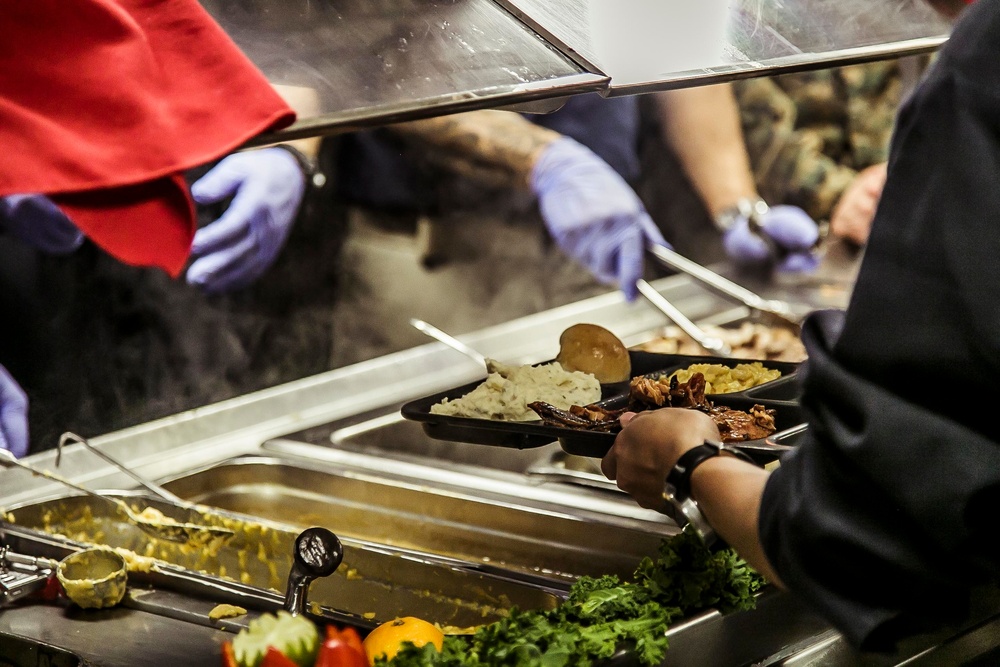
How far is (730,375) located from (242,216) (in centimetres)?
139

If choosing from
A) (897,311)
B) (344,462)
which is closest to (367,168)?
(344,462)

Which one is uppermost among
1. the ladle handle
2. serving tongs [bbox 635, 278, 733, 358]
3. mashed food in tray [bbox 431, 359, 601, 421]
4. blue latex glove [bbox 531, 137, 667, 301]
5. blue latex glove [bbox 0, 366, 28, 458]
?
mashed food in tray [bbox 431, 359, 601, 421]

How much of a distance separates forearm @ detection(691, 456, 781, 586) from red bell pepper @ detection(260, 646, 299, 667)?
22.8 inches

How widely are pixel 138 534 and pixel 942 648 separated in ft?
5.14

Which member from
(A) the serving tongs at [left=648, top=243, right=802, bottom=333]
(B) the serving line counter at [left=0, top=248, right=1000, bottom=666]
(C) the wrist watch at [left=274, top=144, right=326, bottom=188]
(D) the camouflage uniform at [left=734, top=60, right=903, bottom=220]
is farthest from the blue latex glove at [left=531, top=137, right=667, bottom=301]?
(D) the camouflage uniform at [left=734, top=60, right=903, bottom=220]

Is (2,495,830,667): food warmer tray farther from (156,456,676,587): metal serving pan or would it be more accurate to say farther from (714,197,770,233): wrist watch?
(714,197,770,233): wrist watch

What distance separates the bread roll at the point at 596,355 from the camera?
2.26m

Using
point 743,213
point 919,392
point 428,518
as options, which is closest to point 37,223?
point 428,518

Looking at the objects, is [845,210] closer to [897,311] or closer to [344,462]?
[344,462]

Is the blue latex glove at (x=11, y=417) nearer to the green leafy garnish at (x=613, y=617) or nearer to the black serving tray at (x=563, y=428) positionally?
the black serving tray at (x=563, y=428)

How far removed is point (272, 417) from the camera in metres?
2.75

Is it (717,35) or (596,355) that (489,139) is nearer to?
(596,355)

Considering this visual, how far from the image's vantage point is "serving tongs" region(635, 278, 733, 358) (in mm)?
2828

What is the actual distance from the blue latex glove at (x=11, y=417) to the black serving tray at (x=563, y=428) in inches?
44.5
